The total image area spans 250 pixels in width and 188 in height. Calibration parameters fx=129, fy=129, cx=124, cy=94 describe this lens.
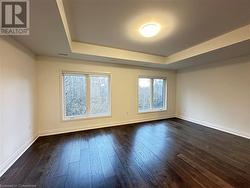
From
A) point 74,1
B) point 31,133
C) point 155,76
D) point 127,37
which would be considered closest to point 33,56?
point 31,133

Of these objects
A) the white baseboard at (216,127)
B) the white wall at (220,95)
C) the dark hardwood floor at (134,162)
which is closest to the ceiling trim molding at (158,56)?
the white wall at (220,95)

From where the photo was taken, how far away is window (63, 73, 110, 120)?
13.7 feet

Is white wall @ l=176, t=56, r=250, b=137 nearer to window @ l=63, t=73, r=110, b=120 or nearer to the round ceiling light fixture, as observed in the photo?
the round ceiling light fixture

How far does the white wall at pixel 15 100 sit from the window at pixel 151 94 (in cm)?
372

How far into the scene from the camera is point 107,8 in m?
2.05

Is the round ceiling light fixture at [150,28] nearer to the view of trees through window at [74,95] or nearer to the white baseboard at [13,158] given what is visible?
the view of trees through window at [74,95]

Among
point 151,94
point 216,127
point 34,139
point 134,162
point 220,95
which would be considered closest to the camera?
point 134,162

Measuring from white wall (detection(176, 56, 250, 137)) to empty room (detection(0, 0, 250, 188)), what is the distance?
0.10ft

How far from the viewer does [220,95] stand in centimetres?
436

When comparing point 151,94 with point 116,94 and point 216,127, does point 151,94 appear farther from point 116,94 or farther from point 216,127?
point 216,127

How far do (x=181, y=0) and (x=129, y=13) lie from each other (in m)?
0.81

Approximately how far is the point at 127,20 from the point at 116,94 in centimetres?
281

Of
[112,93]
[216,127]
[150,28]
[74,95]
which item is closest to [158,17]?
[150,28]

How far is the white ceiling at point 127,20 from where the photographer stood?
1918 mm
